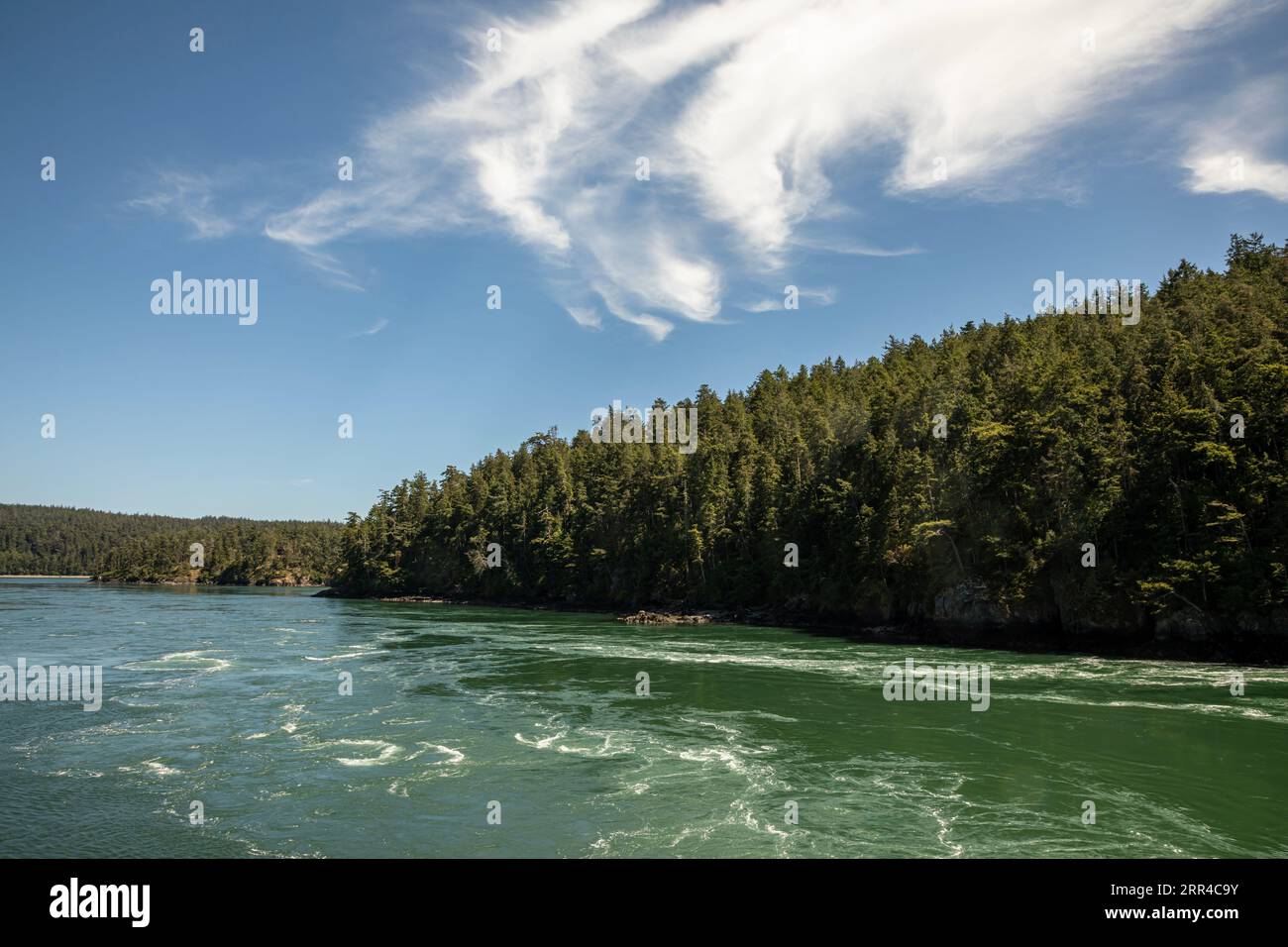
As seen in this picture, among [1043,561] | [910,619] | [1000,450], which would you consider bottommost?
[910,619]

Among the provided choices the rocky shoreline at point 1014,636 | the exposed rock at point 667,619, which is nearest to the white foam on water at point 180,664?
the rocky shoreline at point 1014,636

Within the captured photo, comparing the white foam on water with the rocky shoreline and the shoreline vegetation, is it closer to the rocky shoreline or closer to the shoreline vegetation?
the rocky shoreline

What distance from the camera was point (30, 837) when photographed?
15.9m

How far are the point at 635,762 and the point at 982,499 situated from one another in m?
45.6

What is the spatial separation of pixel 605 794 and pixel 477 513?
118m

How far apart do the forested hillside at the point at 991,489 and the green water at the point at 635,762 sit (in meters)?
8.65

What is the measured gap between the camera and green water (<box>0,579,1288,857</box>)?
643 inches

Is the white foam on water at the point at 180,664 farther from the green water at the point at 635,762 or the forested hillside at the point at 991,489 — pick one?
the forested hillside at the point at 991,489

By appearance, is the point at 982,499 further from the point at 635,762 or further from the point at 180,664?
the point at 180,664

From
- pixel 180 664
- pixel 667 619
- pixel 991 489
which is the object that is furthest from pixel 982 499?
pixel 180 664

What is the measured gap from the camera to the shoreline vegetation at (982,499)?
149 feet

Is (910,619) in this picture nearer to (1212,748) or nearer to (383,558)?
(1212,748)
